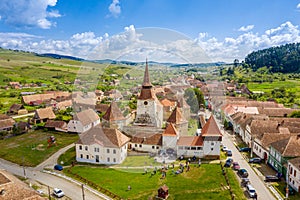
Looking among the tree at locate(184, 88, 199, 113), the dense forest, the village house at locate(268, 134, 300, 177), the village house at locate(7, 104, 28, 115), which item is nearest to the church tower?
the tree at locate(184, 88, 199, 113)

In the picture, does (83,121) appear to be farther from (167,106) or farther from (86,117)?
(167,106)

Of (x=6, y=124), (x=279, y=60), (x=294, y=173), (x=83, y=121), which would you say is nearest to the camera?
(x=294, y=173)

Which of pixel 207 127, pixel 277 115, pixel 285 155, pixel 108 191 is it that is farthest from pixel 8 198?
pixel 277 115

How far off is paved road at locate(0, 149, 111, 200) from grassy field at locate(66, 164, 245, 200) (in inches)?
69.4

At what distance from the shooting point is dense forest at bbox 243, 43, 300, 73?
→ 475 ft

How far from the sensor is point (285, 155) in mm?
28859

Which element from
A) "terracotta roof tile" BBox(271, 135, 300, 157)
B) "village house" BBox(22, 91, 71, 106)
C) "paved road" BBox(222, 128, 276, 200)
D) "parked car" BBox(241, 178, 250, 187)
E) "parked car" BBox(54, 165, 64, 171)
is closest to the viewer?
"paved road" BBox(222, 128, 276, 200)

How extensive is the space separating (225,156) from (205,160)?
12.1 feet

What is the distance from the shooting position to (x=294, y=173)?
1032 inches

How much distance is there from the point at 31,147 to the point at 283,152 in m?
37.2

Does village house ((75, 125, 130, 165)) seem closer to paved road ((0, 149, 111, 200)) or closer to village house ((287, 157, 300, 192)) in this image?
paved road ((0, 149, 111, 200))

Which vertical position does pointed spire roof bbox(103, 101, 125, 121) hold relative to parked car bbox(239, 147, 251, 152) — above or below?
above

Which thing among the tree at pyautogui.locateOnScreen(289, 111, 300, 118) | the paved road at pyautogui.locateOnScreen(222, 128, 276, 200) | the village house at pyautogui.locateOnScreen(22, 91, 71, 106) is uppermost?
the village house at pyautogui.locateOnScreen(22, 91, 71, 106)

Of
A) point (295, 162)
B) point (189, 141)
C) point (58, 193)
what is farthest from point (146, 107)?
point (295, 162)
